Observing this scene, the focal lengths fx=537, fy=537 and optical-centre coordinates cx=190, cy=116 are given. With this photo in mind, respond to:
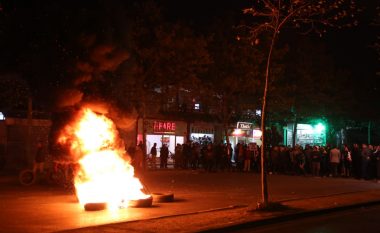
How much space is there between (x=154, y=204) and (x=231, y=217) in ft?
11.0

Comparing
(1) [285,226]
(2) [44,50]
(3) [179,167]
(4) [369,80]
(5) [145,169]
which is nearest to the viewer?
(1) [285,226]

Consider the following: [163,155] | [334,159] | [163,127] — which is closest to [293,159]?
[334,159]

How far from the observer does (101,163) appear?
15.8 m

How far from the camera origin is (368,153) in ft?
89.4

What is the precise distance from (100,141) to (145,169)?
14.7 m

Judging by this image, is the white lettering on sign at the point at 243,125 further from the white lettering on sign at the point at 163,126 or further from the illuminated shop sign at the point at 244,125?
the white lettering on sign at the point at 163,126

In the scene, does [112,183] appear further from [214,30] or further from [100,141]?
[214,30]

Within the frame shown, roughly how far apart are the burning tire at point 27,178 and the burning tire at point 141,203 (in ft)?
26.2

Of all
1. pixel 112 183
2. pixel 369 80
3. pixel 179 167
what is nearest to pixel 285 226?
pixel 112 183

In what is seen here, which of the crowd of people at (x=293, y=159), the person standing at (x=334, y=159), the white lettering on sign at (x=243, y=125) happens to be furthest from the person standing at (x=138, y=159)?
the white lettering on sign at (x=243, y=125)

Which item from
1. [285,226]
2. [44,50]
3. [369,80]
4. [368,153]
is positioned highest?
[369,80]

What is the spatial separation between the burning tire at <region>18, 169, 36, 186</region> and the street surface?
367 mm

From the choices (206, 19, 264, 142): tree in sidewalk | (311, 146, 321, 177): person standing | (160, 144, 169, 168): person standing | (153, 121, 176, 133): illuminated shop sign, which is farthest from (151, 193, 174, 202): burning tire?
(153, 121, 176, 133): illuminated shop sign

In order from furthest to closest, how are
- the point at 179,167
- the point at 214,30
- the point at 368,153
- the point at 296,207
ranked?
the point at 214,30, the point at 179,167, the point at 368,153, the point at 296,207
